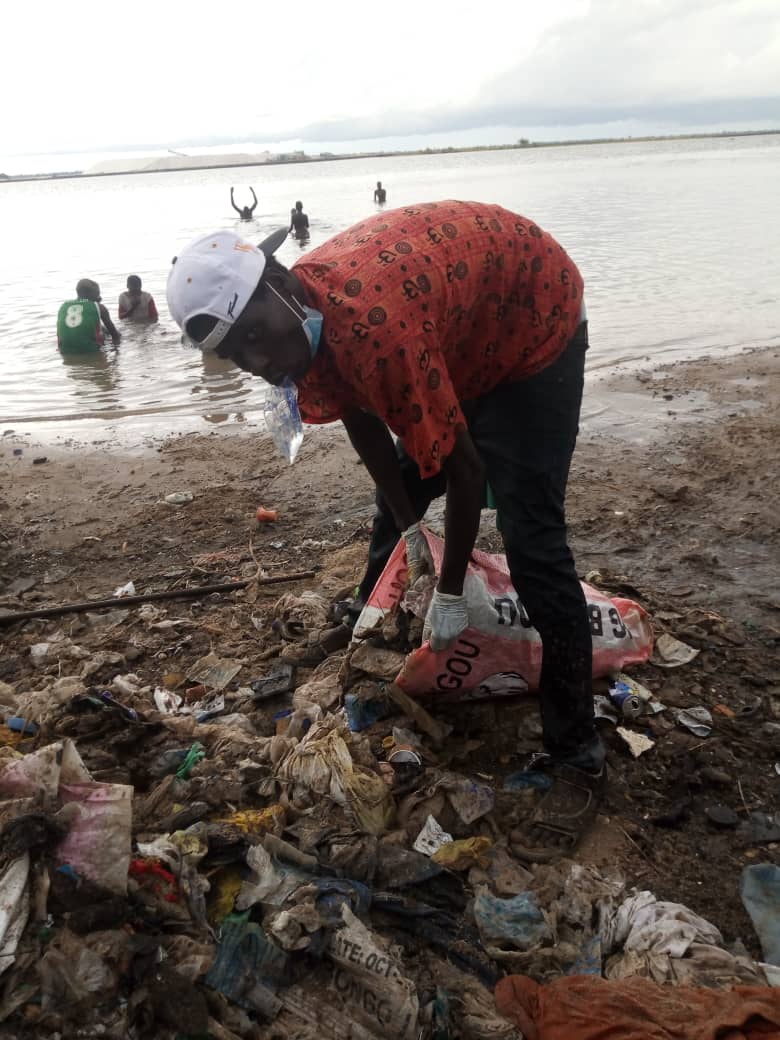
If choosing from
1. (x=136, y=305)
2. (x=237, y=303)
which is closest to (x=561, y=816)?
(x=237, y=303)

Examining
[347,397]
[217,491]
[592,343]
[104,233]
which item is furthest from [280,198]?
[347,397]

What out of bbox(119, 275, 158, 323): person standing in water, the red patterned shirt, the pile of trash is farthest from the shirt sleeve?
bbox(119, 275, 158, 323): person standing in water

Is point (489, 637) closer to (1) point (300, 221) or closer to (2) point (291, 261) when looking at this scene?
(2) point (291, 261)

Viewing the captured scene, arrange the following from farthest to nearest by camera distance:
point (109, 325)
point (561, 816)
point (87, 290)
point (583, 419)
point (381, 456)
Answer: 1. point (87, 290)
2. point (109, 325)
3. point (583, 419)
4. point (381, 456)
5. point (561, 816)

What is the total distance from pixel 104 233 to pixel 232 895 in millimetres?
24587

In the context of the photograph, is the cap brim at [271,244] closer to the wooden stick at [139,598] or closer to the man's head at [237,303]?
the man's head at [237,303]

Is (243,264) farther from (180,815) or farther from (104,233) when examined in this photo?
(104,233)

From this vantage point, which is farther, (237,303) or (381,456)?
(381,456)

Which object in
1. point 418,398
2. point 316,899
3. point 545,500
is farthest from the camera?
point 545,500

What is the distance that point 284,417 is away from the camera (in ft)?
7.37

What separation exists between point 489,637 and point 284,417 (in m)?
0.98

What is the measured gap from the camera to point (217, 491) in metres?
5.14

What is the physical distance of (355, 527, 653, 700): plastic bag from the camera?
2.56m

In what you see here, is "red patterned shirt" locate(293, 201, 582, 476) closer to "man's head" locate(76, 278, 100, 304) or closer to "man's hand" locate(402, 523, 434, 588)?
"man's hand" locate(402, 523, 434, 588)
